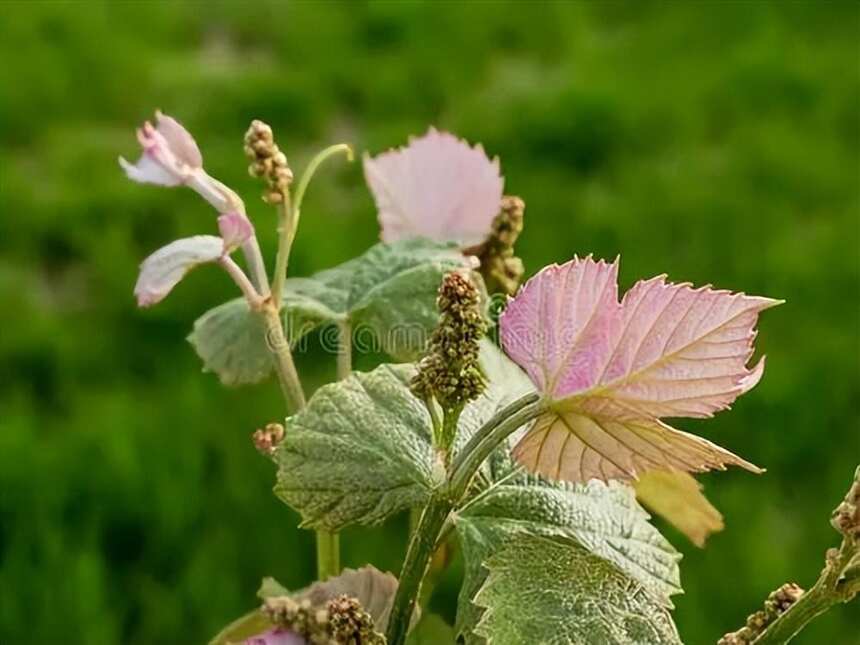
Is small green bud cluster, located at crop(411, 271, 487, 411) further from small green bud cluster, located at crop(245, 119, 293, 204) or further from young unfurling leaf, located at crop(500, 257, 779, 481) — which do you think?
small green bud cluster, located at crop(245, 119, 293, 204)

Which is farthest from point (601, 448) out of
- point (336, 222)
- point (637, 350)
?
point (336, 222)

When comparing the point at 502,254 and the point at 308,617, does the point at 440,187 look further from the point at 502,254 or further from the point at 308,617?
the point at 308,617

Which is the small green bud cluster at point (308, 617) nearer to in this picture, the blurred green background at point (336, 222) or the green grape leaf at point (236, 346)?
the green grape leaf at point (236, 346)

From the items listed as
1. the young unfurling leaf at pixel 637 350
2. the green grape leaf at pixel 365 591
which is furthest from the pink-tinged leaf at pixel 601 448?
the green grape leaf at pixel 365 591

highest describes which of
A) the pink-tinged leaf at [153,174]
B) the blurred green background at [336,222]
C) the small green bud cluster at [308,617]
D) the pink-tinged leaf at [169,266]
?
the blurred green background at [336,222]

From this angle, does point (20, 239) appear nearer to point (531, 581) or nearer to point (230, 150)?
point (230, 150)

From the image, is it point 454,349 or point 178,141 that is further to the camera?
point 178,141

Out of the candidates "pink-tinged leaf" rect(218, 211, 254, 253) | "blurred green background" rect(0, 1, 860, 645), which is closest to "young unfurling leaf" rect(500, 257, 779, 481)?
"pink-tinged leaf" rect(218, 211, 254, 253)
